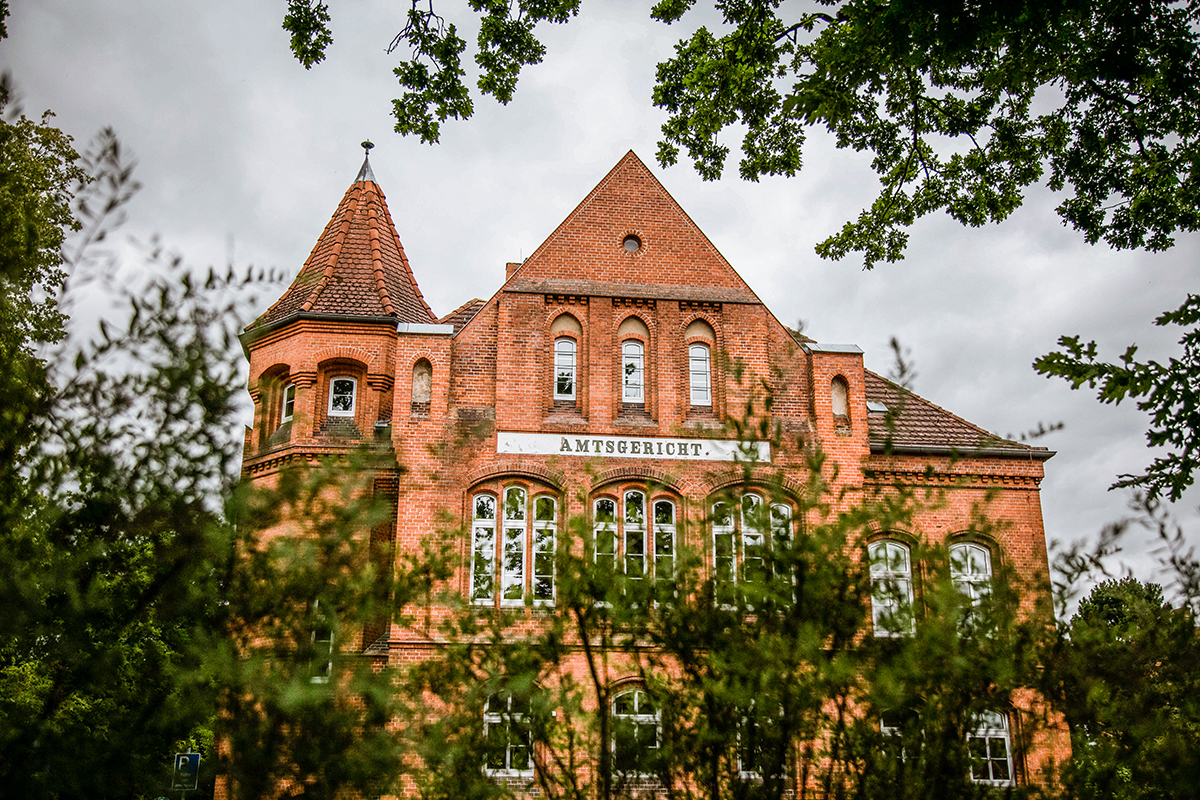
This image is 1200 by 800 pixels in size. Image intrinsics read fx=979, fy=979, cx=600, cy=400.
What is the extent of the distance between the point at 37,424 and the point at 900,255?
10702 millimetres

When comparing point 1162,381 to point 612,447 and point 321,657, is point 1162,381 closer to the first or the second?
point 321,657

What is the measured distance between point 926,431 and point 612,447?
6588mm

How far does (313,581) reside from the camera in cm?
553

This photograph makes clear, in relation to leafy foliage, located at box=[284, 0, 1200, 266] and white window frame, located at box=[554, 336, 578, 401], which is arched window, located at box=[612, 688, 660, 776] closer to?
leafy foliage, located at box=[284, 0, 1200, 266]

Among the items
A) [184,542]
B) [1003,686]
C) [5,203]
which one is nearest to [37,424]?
[184,542]

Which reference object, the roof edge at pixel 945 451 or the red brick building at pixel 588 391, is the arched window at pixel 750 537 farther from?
the roof edge at pixel 945 451

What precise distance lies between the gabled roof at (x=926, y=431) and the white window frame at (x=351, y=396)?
31.0 feet

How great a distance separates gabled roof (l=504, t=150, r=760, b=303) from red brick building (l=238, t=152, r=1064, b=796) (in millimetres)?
31

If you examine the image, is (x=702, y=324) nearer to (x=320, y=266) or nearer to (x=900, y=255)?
(x=900, y=255)

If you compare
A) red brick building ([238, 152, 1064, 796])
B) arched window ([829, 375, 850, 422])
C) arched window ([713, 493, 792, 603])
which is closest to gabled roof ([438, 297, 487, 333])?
red brick building ([238, 152, 1064, 796])

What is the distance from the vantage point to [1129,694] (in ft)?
22.1

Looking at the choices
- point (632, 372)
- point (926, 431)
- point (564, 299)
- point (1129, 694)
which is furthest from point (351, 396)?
point (1129, 694)

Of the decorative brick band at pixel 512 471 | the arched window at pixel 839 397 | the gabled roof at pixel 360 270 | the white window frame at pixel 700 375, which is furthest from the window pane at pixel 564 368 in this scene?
the arched window at pixel 839 397

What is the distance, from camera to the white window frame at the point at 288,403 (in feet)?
58.2
